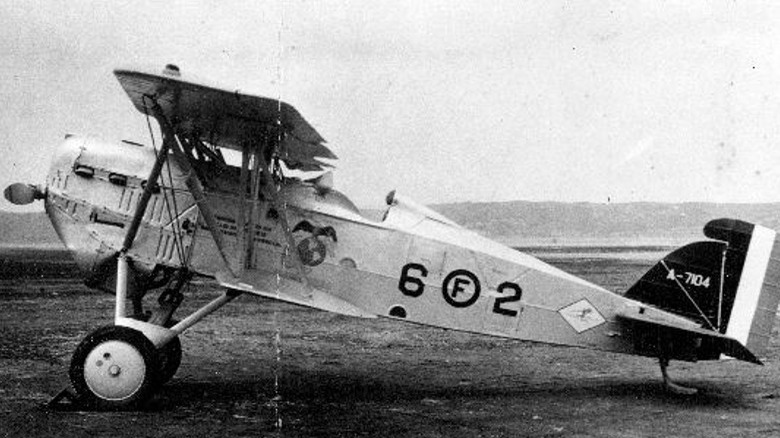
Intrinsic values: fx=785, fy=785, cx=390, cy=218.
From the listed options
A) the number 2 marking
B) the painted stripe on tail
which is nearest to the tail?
the painted stripe on tail

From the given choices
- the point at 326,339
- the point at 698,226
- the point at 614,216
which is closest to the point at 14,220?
the point at 614,216

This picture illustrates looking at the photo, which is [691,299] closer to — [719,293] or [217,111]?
[719,293]

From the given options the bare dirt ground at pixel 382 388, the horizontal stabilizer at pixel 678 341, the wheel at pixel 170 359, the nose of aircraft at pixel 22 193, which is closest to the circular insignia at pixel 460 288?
the bare dirt ground at pixel 382 388

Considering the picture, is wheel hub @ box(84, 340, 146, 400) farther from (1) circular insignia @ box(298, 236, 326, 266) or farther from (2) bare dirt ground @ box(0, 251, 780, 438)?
(1) circular insignia @ box(298, 236, 326, 266)

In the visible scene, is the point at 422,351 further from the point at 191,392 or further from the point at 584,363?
the point at 191,392

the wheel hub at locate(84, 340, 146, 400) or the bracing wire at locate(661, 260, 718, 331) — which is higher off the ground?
the bracing wire at locate(661, 260, 718, 331)

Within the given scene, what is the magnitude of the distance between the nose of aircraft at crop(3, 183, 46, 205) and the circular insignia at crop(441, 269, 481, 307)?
4.16 meters

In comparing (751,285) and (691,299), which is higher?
(751,285)

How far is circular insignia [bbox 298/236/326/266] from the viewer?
785 centimetres

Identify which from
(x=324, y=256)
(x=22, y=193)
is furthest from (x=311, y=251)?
(x=22, y=193)

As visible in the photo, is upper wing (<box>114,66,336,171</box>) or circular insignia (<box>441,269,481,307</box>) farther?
circular insignia (<box>441,269,481,307</box>)

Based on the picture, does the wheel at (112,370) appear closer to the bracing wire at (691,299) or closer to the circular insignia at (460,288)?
the circular insignia at (460,288)

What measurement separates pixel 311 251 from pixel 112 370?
2.16 metres

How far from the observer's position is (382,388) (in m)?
8.65
